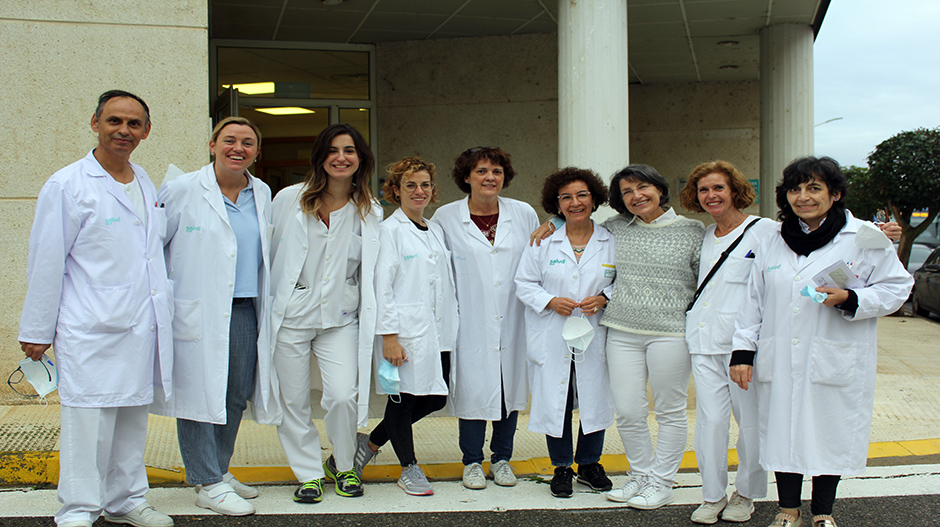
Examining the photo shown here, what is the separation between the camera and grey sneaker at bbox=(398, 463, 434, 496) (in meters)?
4.05

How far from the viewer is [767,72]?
9164 millimetres

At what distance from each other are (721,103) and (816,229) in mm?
10289

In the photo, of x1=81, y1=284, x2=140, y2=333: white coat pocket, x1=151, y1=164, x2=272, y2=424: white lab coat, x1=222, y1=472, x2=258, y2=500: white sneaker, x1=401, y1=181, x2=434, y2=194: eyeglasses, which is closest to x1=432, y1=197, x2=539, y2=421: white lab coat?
x1=401, y1=181, x2=434, y2=194: eyeglasses

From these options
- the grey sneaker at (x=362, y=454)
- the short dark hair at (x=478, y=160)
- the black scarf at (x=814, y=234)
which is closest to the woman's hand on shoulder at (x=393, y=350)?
the grey sneaker at (x=362, y=454)

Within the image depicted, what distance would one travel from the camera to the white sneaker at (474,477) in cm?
414

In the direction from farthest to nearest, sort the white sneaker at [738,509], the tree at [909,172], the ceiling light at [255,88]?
the tree at [909,172], the ceiling light at [255,88], the white sneaker at [738,509]

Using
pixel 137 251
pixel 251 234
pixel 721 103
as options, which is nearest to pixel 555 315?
pixel 251 234

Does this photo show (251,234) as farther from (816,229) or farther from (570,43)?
(570,43)

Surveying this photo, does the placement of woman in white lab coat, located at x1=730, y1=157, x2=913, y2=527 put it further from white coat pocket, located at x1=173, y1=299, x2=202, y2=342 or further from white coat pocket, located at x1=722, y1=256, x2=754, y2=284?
white coat pocket, located at x1=173, y1=299, x2=202, y2=342

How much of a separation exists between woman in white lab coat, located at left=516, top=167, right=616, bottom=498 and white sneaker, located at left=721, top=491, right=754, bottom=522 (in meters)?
0.68

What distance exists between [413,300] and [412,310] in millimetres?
57

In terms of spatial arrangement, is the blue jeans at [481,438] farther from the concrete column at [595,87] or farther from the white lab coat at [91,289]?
the concrete column at [595,87]

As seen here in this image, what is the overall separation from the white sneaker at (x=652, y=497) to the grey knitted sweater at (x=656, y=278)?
2.74 ft

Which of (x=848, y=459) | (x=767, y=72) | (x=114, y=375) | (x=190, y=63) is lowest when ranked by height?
(x=848, y=459)
